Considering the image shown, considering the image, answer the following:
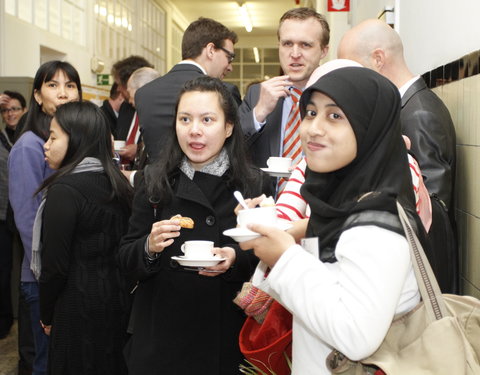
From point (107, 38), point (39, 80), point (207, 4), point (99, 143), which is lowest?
point (99, 143)

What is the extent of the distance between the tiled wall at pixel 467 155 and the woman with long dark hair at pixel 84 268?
1.49 metres

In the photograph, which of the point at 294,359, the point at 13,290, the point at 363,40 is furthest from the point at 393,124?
the point at 13,290

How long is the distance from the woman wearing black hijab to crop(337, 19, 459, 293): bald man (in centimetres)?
84

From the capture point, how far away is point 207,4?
56.9 feet

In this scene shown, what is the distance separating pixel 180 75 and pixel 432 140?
5.23 feet

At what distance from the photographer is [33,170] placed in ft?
10.9

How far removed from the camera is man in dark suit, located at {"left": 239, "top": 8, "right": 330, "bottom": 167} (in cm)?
299

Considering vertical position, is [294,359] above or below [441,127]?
below

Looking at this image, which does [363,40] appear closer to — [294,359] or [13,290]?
[294,359]

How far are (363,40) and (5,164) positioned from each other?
3.03 m

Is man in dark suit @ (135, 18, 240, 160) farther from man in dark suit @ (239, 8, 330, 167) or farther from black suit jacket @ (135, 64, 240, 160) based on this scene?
man in dark suit @ (239, 8, 330, 167)


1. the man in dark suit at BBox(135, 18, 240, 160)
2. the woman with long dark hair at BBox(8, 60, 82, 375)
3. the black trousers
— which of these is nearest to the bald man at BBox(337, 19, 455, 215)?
the man in dark suit at BBox(135, 18, 240, 160)

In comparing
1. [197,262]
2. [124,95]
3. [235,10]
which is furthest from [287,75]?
[235,10]

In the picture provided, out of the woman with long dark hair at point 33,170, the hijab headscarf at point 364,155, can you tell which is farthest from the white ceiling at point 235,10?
the hijab headscarf at point 364,155
